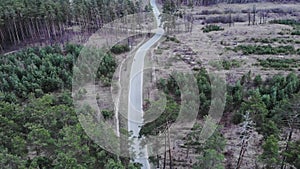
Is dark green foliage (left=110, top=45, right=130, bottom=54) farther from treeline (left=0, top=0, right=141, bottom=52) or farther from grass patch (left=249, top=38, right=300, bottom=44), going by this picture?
grass patch (left=249, top=38, right=300, bottom=44)

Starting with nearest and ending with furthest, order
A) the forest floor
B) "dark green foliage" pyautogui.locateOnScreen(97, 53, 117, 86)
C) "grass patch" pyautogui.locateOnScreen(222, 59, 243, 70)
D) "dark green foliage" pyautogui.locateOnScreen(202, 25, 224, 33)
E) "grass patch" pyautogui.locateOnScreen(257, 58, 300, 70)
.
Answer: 1. the forest floor
2. "dark green foliage" pyautogui.locateOnScreen(97, 53, 117, 86)
3. "grass patch" pyautogui.locateOnScreen(257, 58, 300, 70)
4. "grass patch" pyautogui.locateOnScreen(222, 59, 243, 70)
5. "dark green foliage" pyautogui.locateOnScreen(202, 25, 224, 33)

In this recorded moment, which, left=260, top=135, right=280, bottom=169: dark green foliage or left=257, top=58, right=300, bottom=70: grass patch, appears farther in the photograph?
left=257, top=58, right=300, bottom=70: grass patch

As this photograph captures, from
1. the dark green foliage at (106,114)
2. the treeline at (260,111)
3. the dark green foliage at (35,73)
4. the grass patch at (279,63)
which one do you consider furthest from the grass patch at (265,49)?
the dark green foliage at (35,73)

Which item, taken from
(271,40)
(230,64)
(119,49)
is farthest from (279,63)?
(119,49)

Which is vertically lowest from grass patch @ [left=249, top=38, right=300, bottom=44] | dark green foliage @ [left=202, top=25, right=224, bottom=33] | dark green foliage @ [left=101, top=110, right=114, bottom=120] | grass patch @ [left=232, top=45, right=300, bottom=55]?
dark green foliage @ [left=101, top=110, right=114, bottom=120]

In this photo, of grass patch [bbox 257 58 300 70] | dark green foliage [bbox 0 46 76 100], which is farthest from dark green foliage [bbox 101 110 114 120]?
grass patch [bbox 257 58 300 70]

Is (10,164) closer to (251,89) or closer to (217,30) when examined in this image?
(251,89)
